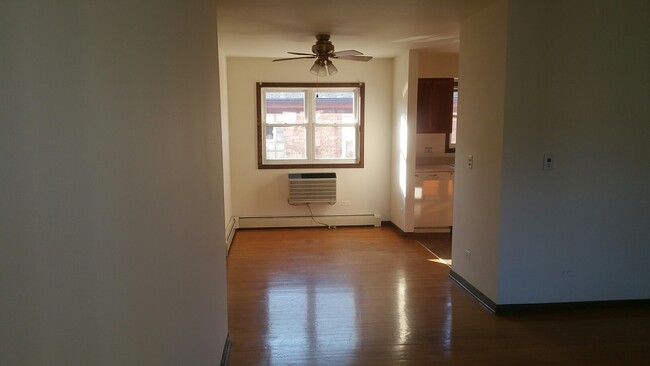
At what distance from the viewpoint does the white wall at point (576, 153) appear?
3129mm

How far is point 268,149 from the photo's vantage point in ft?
20.6

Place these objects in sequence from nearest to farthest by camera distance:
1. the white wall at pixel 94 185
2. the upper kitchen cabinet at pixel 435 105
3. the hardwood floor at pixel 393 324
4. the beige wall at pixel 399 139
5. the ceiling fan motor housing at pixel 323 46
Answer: the white wall at pixel 94 185 < the hardwood floor at pixel 393 324 < the ceiling fan motor housing at pixel 323 46 < the beige wall at pixel 399 139 < the upper kitchen cabinet at pixel 435 105

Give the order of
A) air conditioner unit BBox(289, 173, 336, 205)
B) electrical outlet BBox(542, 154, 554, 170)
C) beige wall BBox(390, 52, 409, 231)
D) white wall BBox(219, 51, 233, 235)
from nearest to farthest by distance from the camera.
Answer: electrical outlet BBox(542, 154, 554, 170) < white wall BBox(219, 51, 233, 235) < beige wall BBox(390, 52, 409, 231) < air conditioner unit BBox(289, 173, 336, 205)

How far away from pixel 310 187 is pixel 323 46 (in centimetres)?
233

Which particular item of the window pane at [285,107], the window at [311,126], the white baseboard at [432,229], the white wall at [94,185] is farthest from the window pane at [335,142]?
the white wall at [94,185]

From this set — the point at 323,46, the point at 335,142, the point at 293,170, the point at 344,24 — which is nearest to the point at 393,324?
the point at 344,24

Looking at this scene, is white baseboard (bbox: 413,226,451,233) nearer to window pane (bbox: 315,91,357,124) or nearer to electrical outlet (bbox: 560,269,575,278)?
window pane (bbox: 315,91,357,124)

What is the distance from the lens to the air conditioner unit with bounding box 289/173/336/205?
6.16m

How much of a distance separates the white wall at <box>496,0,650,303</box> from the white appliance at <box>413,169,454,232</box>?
2.56 m

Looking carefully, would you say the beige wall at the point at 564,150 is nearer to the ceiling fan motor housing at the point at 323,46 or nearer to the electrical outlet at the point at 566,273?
the electrical outlet at the point at 566,273

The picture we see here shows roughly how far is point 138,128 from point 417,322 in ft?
8.99

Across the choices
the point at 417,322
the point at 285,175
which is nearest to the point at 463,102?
the point at 417,322

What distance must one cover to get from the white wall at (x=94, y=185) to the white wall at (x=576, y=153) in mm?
2567

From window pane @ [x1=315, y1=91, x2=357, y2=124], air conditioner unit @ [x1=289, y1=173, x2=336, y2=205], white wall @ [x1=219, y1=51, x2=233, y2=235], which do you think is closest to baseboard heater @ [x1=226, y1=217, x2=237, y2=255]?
white wall @ [x1=219, y1=51, x2=233, y2=235]
